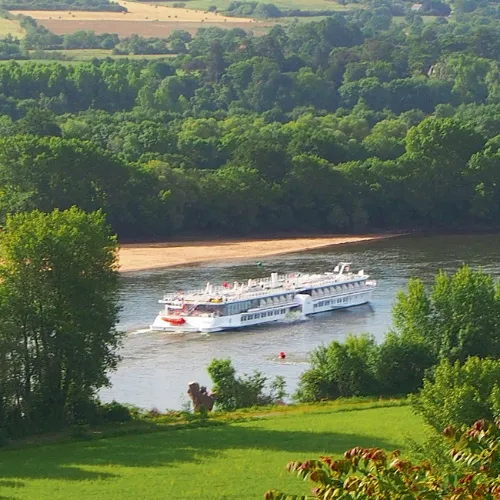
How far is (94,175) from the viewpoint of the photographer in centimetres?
9881

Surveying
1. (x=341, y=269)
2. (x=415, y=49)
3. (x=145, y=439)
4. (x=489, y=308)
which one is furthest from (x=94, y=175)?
(x=415, y=49)

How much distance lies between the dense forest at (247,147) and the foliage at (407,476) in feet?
237

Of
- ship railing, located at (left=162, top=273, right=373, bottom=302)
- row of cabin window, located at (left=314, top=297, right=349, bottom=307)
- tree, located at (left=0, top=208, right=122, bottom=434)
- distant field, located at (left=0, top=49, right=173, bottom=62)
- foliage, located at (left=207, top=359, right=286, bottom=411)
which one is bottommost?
row of cabin window, located at (left=314, top=297, right=349, bottom=307)

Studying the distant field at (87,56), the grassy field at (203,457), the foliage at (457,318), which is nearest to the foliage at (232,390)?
the grassy field at (203,457)

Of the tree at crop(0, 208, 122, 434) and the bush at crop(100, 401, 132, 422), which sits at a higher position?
the tree at crop(0, 208, 122, 434)

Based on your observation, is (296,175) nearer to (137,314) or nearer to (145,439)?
(137,314)

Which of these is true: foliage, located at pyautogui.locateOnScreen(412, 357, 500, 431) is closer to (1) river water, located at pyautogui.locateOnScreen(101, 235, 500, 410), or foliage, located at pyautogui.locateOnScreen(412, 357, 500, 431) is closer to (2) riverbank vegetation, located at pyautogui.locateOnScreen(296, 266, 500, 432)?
(2) riverbank vegetation, located at pyautogui.locateOnScreen(296, 266, 500, 432)

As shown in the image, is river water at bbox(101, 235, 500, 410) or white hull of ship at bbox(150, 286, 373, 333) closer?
river water at bbox(101, 235, 500, 410)

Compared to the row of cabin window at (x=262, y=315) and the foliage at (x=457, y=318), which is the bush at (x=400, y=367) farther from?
the row of cabin window at (x=262, y=315)

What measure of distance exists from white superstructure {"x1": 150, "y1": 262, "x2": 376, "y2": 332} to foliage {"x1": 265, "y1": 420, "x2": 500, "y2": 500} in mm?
49371

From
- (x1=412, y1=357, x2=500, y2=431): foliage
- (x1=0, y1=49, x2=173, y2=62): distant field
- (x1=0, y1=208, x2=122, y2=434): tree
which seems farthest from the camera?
(x1=0, y1=49, x2=173, y2=62): distant field

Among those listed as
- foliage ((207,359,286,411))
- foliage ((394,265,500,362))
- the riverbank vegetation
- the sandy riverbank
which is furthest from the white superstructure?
foliage ((207,359,286,411))

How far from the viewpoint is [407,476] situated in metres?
18.4

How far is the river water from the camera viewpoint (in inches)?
2226
